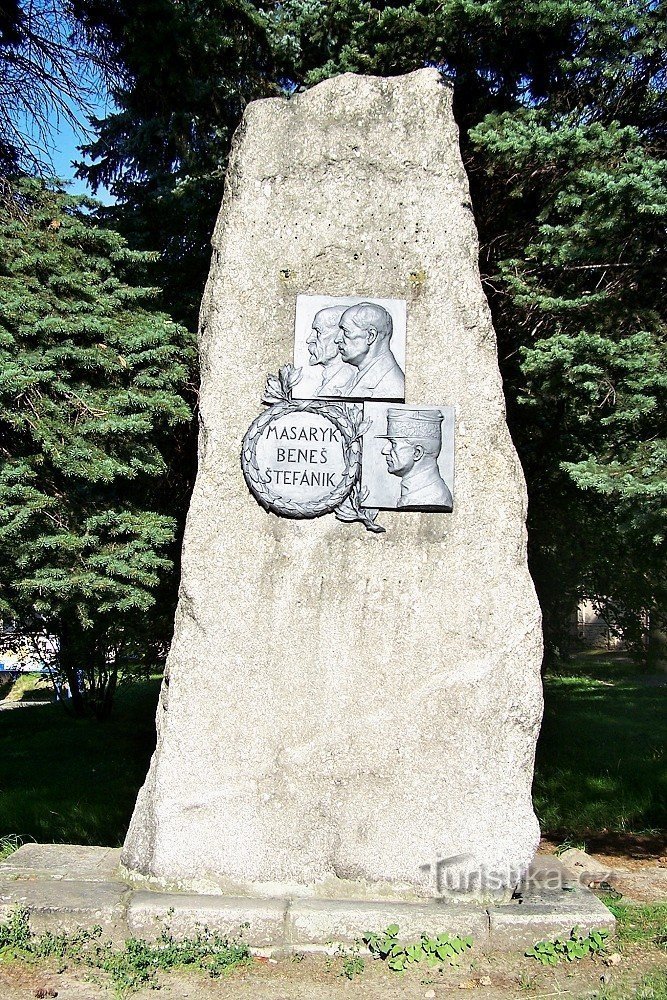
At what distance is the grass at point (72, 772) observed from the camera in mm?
6484

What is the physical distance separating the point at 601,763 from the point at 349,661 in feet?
14.7

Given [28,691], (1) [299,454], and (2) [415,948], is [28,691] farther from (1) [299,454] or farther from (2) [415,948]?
(2) [415,948]

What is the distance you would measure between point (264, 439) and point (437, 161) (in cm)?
Answer: 162

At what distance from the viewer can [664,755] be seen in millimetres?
7871

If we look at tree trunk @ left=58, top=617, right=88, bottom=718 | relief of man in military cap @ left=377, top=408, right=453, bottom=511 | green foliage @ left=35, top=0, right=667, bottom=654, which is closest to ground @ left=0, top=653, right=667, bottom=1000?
tree trunk @ left=58, top=617, right=88, bottom=718

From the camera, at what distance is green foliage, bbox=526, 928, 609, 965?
3660 mm

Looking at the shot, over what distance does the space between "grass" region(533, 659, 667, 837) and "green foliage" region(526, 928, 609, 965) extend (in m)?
2.46

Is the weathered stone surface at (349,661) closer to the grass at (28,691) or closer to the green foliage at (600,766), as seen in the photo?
the green foliage at (600,766)

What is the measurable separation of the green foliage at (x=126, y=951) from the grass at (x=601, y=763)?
324 centimetres

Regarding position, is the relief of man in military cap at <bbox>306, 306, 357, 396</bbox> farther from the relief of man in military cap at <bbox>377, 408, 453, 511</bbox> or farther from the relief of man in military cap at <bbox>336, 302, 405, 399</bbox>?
the relief of man in military cap at <bbox>377, 408, 453, 511</bbox>

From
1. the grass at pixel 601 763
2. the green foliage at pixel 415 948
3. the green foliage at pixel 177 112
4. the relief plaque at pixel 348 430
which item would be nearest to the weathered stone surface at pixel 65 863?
the green foliage at pixel 415 948

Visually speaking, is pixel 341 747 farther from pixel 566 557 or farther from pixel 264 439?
pixel 566 557

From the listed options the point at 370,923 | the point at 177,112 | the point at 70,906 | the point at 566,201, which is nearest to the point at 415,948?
the point at 370,923

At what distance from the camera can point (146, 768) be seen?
8.07 m
